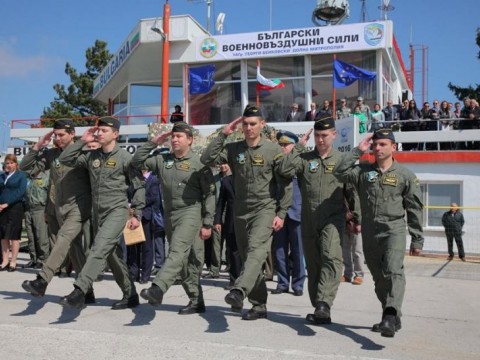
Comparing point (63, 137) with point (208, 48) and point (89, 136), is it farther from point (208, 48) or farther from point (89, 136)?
point (208, 48)

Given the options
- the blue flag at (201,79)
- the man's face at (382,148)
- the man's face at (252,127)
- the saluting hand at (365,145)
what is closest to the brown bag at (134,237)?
the man's face at (252,127)

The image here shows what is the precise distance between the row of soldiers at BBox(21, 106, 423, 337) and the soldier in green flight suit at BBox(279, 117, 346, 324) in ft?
0.03

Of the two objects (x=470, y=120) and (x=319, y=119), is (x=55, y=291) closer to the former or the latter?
(x=319, y=119)

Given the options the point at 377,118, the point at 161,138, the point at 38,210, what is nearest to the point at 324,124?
the point at 161,138

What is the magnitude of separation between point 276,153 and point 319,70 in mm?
15592

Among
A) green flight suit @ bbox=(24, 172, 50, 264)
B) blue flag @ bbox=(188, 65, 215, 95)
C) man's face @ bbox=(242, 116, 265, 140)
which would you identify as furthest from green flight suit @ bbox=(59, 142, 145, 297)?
blue flag @ bbox=(188, 65, 215, 95)

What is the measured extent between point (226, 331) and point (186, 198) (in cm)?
154

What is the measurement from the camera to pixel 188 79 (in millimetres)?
22859

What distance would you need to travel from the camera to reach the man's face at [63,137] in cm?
736

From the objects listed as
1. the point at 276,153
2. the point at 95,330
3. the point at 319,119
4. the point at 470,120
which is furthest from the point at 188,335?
the point at 470,120

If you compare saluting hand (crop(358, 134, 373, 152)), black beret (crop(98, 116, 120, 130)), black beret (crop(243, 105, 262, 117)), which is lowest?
saluting hand (crop(358, 134, 373, 152))

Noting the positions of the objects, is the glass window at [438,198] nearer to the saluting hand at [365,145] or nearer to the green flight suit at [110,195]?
the saluting hand at [365,145]

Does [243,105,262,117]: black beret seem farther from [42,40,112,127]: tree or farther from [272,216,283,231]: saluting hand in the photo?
[42,40,112,127]: tree

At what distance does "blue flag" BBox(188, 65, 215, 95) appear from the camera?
2230 cm
